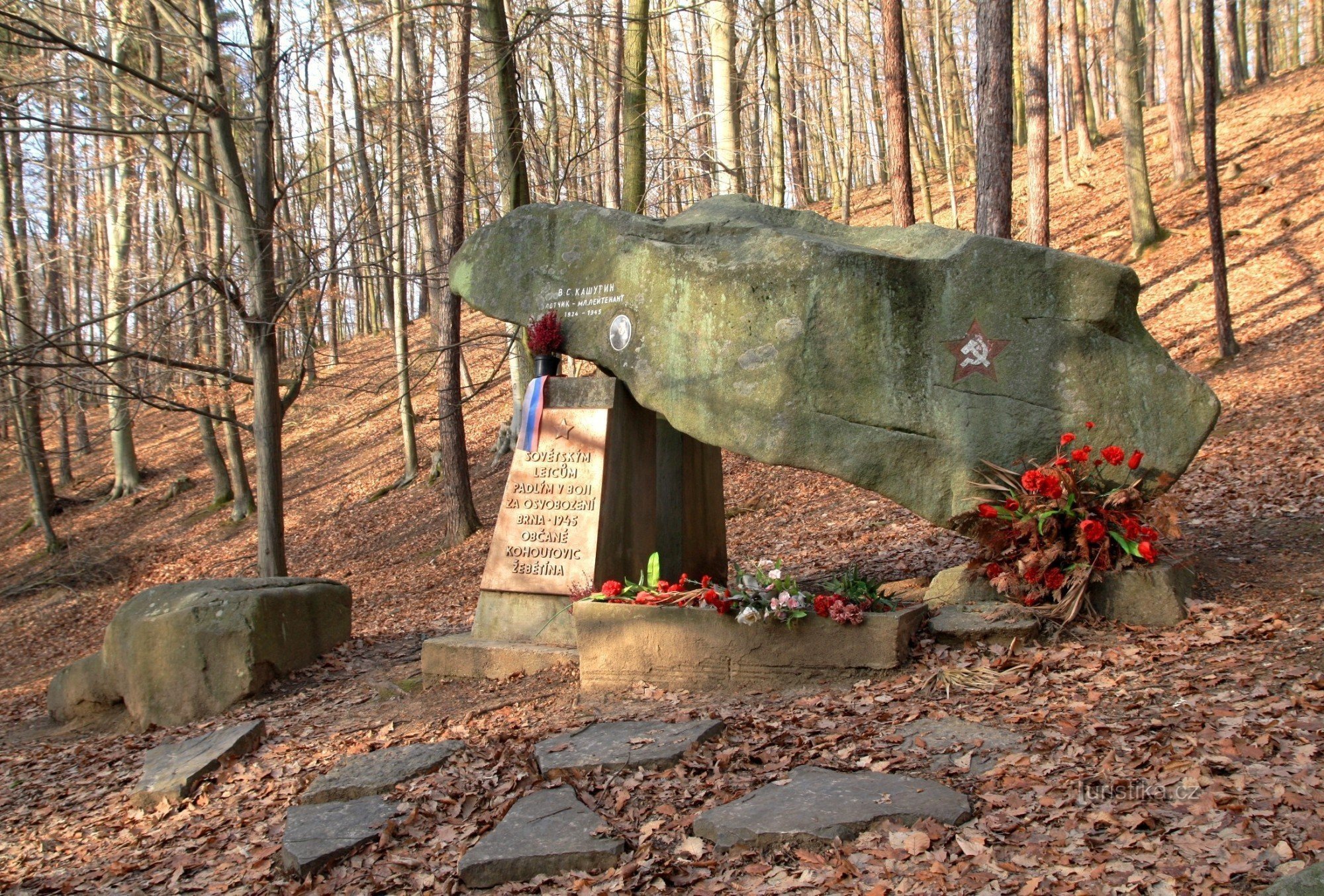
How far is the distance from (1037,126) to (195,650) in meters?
15.0

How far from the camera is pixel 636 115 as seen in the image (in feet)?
36.7

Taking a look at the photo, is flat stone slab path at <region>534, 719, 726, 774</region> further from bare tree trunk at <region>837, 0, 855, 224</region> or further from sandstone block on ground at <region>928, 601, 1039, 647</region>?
bare tree trunk at <region>837, 0, 855, 224</region>

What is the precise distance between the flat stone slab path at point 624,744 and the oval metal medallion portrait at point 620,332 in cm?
264

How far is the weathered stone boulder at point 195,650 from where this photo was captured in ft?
23.1

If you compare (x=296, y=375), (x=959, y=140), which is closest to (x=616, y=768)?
(x=296, y=375)

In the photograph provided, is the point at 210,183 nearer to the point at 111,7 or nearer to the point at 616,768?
the point at 111,7

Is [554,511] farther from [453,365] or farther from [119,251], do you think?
[119,251]

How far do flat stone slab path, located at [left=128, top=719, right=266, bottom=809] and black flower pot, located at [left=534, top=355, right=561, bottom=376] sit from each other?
2945 mm

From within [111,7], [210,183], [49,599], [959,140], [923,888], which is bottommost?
[49,599]

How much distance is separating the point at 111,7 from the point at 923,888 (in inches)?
451

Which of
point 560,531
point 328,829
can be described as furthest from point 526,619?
point 328,829

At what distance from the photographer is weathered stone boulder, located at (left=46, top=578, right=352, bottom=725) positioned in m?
7.03

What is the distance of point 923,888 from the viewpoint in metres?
3.04

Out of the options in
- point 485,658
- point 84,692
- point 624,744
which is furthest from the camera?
point 84,692
